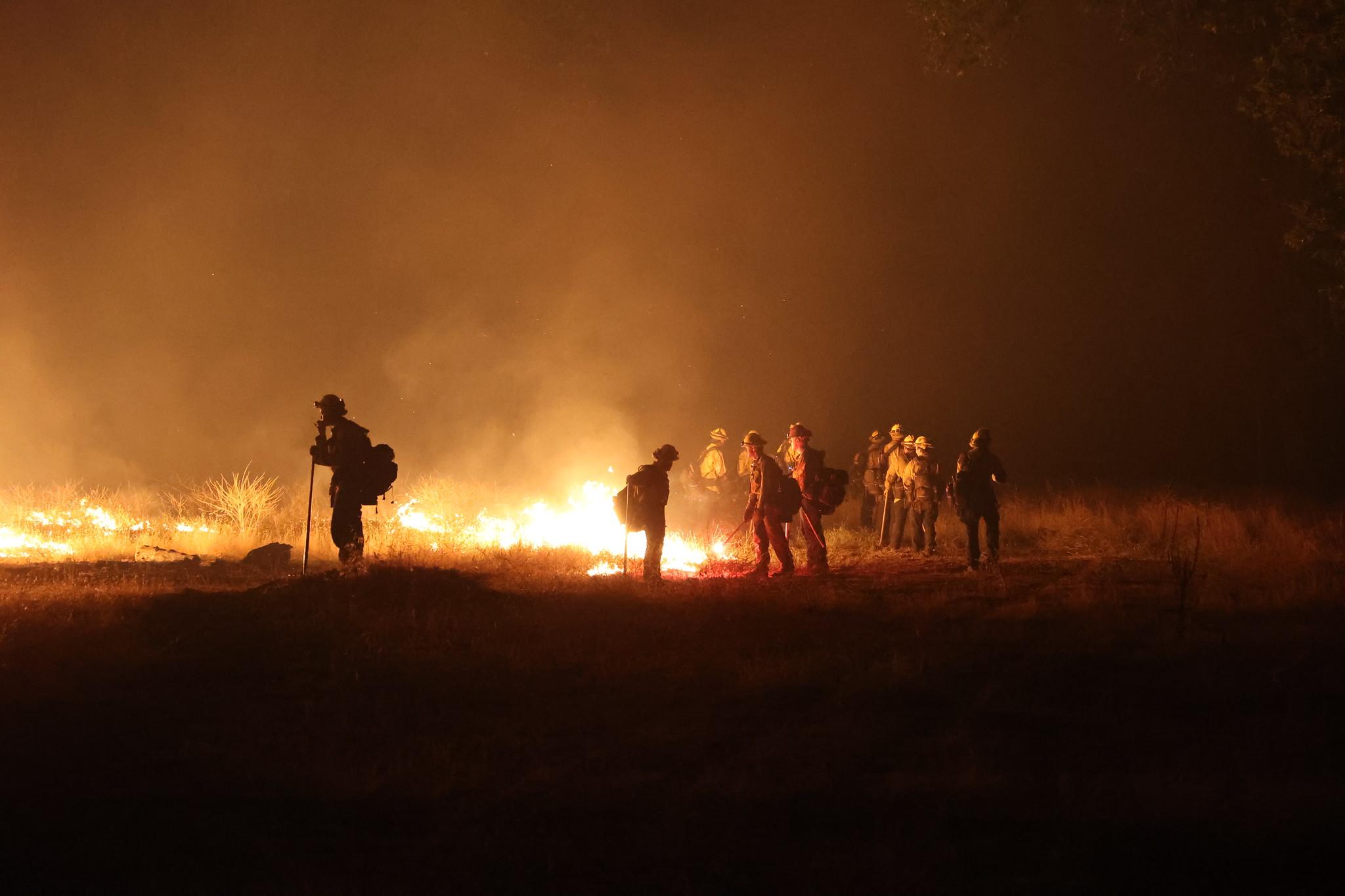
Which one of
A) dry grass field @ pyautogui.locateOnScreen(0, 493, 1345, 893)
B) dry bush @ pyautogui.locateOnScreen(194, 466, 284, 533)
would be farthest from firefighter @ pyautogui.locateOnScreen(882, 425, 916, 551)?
dry bush @ pyautogui.locateOnScreen(194, 466, 284, 533)

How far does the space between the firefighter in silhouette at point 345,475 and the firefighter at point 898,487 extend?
7.03 metres

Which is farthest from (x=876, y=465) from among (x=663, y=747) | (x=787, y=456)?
(x=663, y=747)

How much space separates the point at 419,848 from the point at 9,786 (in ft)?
6.95

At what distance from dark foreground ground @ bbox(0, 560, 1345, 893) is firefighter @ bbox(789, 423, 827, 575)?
2.90 meters

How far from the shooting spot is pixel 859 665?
7508 mm

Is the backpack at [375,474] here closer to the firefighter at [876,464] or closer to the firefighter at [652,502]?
the firefighter at [652,502]

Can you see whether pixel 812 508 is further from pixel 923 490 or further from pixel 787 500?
pixel 923 490

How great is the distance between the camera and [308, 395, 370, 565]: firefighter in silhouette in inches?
455

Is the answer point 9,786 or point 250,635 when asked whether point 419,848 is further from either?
point 250,635

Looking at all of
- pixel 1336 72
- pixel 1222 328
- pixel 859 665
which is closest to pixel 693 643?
pixel 859 665

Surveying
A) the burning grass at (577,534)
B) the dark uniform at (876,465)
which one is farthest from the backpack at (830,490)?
the dark uniform at (876,465)

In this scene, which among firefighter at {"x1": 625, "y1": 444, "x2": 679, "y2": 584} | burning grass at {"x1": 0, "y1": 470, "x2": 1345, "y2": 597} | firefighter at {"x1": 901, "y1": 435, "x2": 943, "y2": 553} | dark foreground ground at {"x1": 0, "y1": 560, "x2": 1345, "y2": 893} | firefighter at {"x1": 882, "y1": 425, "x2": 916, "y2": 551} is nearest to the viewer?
dark foreground ground at {"x1": 0, "y1": 560, "x2": 1345, "y2": 893}

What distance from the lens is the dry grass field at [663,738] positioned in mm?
4430

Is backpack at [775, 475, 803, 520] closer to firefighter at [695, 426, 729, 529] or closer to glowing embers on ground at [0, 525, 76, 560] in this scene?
firefighter at [695, 426, 729, 529]
